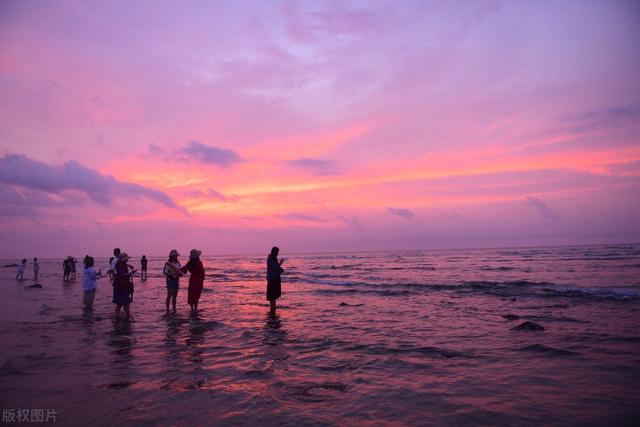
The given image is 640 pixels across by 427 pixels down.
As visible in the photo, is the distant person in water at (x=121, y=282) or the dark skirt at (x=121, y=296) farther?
the dark skirt at (x=121, y=296)

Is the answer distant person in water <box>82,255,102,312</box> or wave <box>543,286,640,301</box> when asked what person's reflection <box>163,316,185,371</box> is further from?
wave <box>543,286,640,301</box>

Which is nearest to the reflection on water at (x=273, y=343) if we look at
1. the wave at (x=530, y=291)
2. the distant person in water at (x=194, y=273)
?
the distant person in water at (x=194, y=273)

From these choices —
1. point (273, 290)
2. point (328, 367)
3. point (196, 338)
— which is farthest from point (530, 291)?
point (196, 338)

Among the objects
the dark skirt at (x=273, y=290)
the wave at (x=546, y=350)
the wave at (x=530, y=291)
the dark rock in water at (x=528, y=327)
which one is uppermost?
the dark skirt at (x=273, y=290)

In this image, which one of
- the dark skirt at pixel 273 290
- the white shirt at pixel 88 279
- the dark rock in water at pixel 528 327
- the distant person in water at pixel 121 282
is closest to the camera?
the dark rock in water at pixel 528 327

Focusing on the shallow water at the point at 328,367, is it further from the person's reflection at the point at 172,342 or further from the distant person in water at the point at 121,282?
the distant person in water at the point at 121,282

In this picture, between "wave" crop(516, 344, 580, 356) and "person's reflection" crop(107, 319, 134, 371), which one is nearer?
"person's reflection" crop(107, 319, 134, 371)

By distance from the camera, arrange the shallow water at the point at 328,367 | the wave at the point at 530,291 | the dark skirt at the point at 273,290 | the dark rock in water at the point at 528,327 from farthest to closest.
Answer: the wave at the point at 530,291 < the dark skirt at the point at 273,290 < the dark rock in water at the point at 528,327 < the shallow water at the point at 328,367

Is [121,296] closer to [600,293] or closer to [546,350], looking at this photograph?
[546,350]

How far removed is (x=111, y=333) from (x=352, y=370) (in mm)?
7168

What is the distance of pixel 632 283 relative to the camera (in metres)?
20.0

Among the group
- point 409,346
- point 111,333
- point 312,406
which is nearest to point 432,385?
point 312,406

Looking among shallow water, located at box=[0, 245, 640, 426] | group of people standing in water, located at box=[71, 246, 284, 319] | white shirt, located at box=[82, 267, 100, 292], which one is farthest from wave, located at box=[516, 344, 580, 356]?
white shirt, located at box=[82, 267, 100, 292]

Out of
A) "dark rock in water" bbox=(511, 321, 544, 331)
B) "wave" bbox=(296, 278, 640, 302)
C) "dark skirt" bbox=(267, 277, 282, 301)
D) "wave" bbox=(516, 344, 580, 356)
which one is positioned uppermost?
"dark skirt" bbox=(267, 277, 282, 301)
